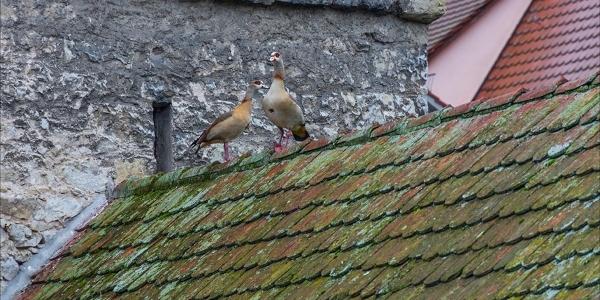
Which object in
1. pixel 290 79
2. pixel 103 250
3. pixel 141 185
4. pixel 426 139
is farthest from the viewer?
pixel 290 79

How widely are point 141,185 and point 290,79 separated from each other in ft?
3.91

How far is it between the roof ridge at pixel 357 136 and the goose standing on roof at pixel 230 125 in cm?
22

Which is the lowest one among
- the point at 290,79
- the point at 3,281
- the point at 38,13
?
the point at 3,281

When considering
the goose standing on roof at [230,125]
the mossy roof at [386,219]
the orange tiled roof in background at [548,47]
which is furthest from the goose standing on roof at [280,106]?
the orange tiled roof in background at [548,47]

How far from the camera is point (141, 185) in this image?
7.94 metres

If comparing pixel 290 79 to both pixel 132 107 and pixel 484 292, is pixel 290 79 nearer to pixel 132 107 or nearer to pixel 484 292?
pixel 132 107

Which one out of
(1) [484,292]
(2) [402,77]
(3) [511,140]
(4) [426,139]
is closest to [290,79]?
(2) [402,77]

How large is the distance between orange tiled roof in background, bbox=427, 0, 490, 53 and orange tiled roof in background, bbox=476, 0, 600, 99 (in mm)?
1022

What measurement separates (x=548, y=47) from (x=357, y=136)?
45.8 ft

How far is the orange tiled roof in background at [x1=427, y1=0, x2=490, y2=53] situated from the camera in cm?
2250

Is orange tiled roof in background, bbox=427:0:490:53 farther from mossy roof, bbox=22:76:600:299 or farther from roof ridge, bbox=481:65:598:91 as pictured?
mossy roof, bbox=22:76:600:299

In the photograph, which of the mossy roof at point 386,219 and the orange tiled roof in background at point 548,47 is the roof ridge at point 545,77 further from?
the mossy roof at point 386,219

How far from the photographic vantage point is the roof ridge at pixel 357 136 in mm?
6160

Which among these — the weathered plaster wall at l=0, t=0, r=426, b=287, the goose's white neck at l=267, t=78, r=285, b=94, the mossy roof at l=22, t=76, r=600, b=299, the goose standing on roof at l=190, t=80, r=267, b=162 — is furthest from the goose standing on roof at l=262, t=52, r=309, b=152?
the weathered plaster wall at l=0, t=0, r=426, b=287
